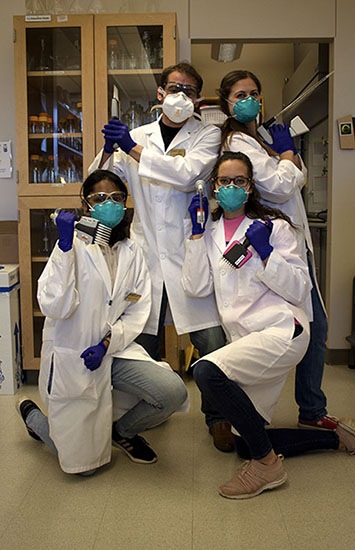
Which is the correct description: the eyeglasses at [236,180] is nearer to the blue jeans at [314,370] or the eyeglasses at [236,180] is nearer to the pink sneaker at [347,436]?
the blue jeans at [314,370]

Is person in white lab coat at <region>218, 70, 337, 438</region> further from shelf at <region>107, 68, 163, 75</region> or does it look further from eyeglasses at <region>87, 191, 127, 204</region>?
shelf at <region>107, 68, 163, 75</region>

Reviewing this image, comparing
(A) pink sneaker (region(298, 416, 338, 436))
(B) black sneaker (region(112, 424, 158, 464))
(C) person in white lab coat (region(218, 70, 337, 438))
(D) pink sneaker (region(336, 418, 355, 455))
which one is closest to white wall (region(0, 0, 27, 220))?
(C) person in white lab coat (region(218, 70, 337, 438))

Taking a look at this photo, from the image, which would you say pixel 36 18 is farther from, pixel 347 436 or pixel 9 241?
pixel 347 436

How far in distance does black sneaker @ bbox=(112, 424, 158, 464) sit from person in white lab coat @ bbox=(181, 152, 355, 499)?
373 mm

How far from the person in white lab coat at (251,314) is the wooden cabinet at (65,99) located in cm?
117

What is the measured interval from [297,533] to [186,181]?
4.30ft

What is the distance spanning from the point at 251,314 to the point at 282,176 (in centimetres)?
56

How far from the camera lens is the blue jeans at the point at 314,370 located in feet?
7.45

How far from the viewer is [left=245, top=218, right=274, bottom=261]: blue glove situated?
190 centimetres

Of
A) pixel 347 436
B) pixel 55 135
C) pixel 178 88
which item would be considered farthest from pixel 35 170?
pixel 347 436

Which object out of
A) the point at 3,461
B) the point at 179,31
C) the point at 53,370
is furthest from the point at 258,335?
the point at 179,31

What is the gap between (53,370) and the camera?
1.97 meters

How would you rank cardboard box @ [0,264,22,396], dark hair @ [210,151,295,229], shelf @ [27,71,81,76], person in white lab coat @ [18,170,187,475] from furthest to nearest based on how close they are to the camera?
shelf @ [27,71,81,76] → cardboard box @ [0,264,22,396] → dark hair @ [210,151,295,229] → person in white lab coat @ [18,170,187,475]

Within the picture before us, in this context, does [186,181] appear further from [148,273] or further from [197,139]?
[148,273]
